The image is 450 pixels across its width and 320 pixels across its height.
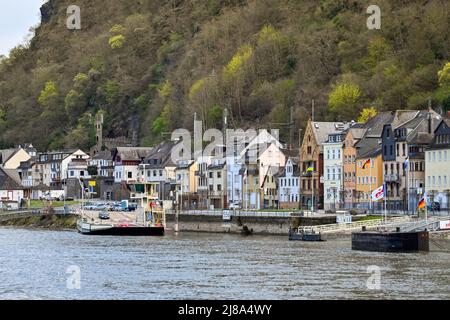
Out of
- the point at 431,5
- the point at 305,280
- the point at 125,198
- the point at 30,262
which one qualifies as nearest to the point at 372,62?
the point at 431,5

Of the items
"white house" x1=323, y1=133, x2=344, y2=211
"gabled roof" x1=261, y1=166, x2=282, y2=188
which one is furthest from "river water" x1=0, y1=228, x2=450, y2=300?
"gabled roof" x1=261, y1=166, x2=282, y2=188

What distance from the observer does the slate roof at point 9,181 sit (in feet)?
604

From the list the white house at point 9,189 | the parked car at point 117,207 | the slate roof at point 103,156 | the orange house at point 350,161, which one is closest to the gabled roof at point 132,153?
the slate roof at point 103,156

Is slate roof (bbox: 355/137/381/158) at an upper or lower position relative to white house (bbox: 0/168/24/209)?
upper

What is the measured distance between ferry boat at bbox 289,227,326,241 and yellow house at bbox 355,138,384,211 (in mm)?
16060

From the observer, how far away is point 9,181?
185m

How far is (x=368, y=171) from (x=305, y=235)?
22.2 m

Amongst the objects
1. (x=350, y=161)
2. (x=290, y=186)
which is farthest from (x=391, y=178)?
(x=290, y=186)

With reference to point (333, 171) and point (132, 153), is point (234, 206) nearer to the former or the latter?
point (333, 171)

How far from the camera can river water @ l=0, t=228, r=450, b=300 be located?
5425 cm

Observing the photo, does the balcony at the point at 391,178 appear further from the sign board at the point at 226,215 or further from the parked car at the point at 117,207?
the parked car at the point at 117,207

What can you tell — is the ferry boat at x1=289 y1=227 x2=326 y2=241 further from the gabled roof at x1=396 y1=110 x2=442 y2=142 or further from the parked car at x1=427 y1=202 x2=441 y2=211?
the gabled roof at x1=396 y1=110 x2=442 y2=142

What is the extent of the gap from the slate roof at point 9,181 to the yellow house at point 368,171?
8065 cm
